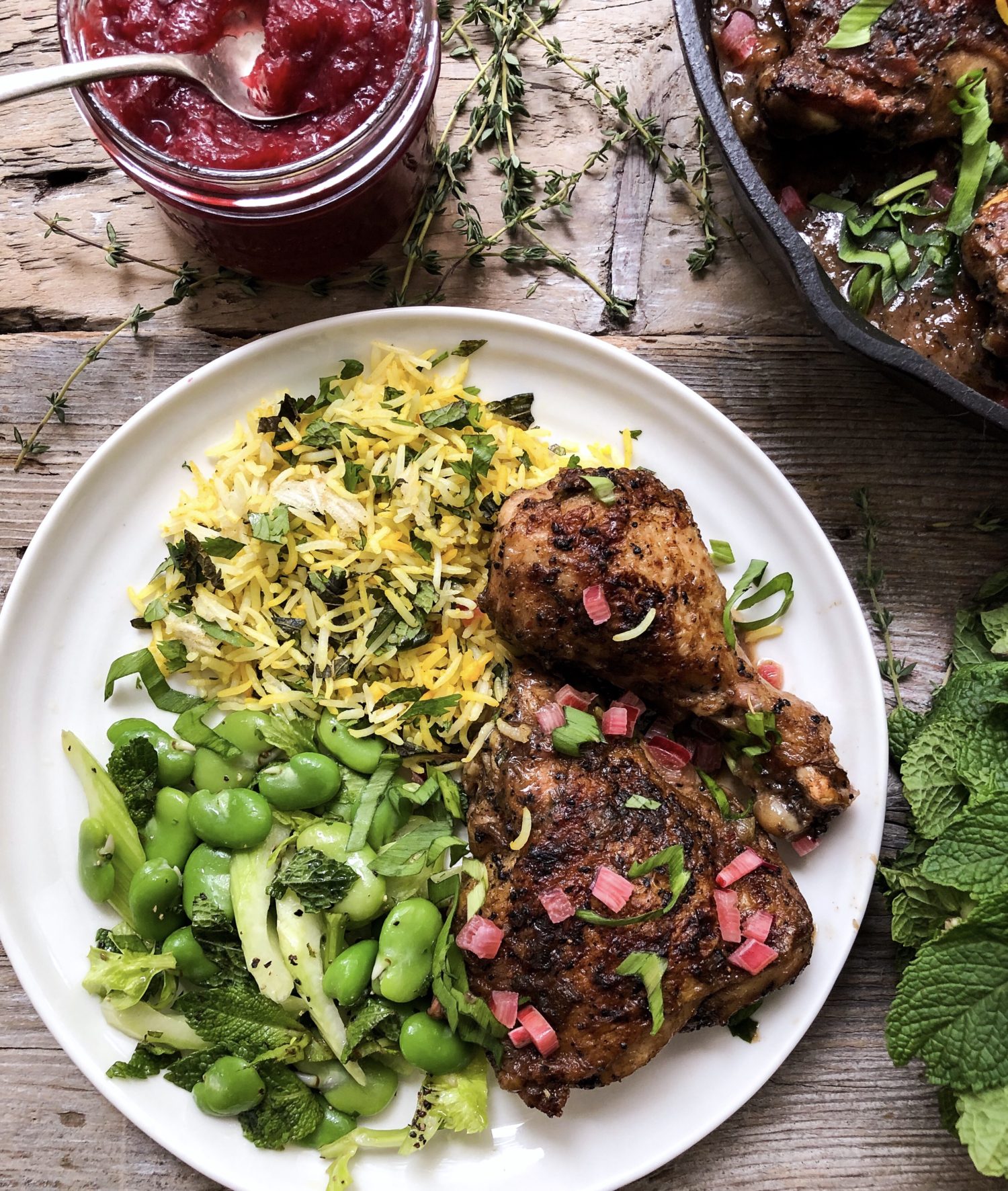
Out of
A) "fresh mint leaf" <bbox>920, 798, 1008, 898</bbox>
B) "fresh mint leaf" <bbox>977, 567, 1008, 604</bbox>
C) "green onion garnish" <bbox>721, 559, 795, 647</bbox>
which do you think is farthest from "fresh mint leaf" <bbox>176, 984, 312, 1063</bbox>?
"fresh mint leaf" <bbox>977, 567, 1008, 604</bbox>

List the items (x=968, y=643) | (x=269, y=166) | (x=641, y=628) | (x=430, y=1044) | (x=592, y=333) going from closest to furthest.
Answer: (x=269, y=166) → (x=641, y=628) → (x=430, y=1044) → (x=968, y=643) → (x=592, y=333)

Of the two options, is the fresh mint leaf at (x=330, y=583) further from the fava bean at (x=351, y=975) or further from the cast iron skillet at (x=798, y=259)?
the cast iron skillet at (x=798, y=259)

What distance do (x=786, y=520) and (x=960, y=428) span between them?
706 mm

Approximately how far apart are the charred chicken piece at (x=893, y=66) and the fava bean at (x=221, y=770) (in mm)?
2269

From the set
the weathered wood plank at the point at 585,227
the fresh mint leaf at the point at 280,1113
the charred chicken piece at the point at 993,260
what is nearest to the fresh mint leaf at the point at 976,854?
the charred chicken piece at the point at 993,260

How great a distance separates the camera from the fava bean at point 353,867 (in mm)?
2588

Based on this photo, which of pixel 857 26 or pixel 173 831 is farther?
pixel 173 831

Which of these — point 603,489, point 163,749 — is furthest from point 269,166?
point 163,749

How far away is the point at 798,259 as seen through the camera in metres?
2.18

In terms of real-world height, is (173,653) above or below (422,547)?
below

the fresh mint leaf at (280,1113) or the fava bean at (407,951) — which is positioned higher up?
the fava bean at (407,951)

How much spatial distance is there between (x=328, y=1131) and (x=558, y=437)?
83.7 inches

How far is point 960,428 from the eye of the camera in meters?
2.97

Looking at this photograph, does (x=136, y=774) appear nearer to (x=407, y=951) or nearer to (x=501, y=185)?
(x=407, y=951)
